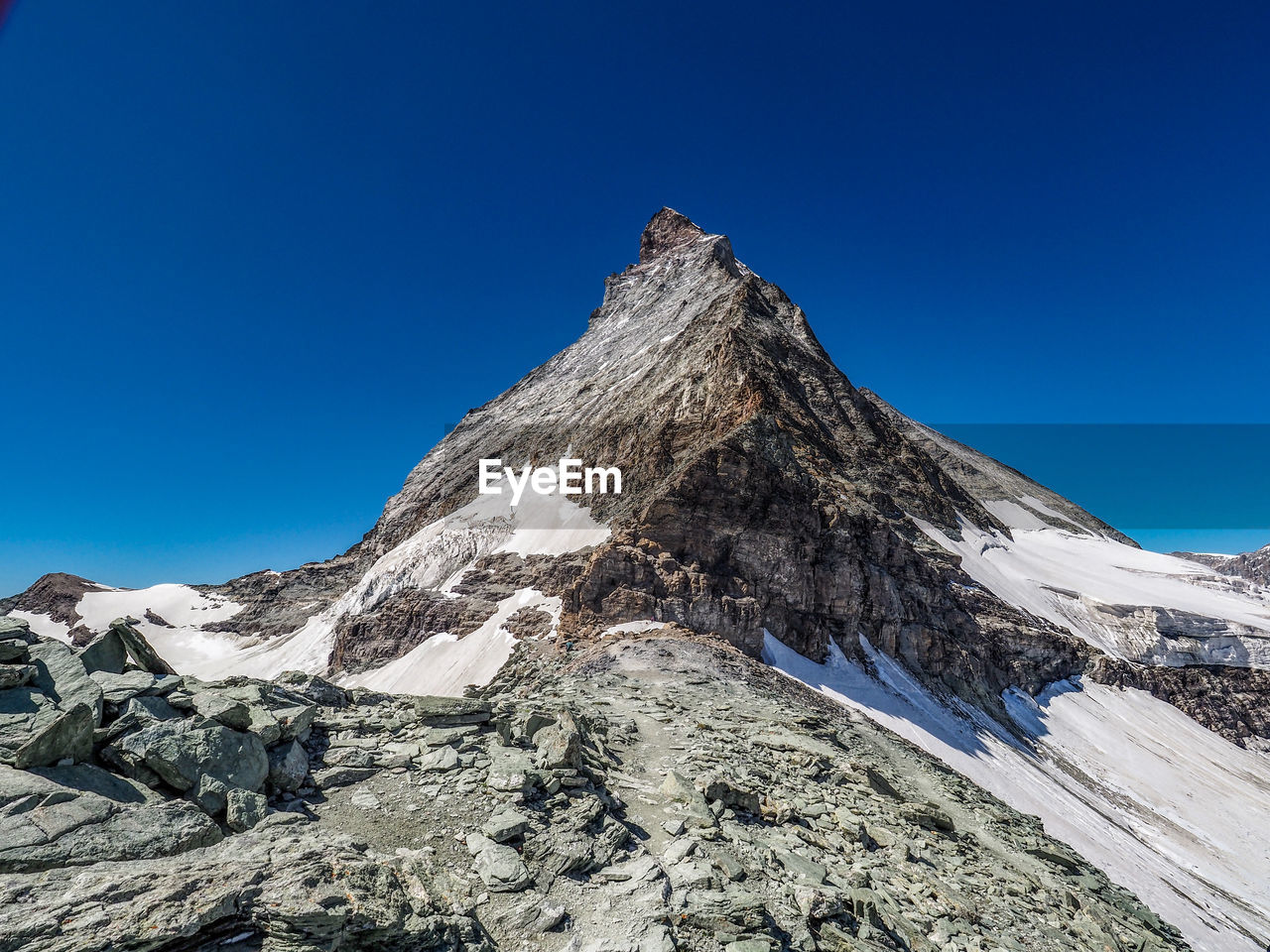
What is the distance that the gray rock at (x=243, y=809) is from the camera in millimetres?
5371

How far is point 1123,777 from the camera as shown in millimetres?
28531

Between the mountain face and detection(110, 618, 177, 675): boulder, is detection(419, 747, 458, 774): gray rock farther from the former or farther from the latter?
the mountain face

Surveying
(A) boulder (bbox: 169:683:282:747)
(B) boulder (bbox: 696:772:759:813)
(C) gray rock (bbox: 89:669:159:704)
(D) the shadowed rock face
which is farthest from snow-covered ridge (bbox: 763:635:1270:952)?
(C) gray rock (bbox: 89:669:159:704)

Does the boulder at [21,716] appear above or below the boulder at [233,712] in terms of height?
above

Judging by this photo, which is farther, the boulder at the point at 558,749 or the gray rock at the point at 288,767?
the boulder at the point at 558,749

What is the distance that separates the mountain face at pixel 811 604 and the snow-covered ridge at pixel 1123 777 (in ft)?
0.54

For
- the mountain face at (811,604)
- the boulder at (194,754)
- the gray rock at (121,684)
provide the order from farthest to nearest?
the mountain face at (811,604)
the gray rock at (121,684)
the boulder at (194,754)

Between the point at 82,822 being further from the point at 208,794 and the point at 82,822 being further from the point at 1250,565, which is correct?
the point at 1250,565

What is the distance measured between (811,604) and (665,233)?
94.6 m

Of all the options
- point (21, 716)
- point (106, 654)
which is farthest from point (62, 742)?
point (106, 654)

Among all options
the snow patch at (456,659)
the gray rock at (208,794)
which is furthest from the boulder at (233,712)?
the snow patch at (456,659)

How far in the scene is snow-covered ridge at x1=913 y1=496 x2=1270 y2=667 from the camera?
4134 centimetres

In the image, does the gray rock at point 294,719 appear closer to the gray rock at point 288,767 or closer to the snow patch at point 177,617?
the gray rock at point 288,767

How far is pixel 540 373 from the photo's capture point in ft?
259
